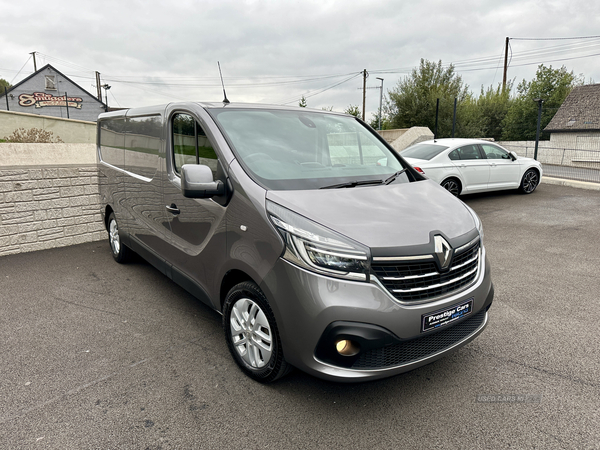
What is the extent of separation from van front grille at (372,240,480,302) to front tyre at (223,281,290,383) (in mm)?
734

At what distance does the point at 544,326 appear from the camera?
3643 millimetres

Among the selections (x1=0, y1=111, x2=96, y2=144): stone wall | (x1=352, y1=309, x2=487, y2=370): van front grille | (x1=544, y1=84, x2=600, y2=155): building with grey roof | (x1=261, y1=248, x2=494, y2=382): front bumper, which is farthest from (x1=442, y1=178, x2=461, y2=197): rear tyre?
(x1=544, y1=84, x2=600, y2=155): building with grey roof

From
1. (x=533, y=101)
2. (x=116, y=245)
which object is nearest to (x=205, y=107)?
(x=116, y=245)

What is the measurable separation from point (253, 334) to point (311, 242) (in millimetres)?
846

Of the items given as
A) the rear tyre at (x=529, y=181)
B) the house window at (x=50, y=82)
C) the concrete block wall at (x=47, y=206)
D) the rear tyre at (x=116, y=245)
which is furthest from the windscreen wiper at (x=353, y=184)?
the house window at (x=50, y=82)

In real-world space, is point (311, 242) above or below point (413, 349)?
above

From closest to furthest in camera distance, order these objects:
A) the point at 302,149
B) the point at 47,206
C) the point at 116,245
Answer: the point at 302,149
the point at 116,245
the point at 47,206

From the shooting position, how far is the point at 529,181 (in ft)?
36.3

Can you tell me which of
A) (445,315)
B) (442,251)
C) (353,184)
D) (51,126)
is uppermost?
(51,126)

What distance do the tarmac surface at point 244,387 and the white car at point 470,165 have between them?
17.2ft

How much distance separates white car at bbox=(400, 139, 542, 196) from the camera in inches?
373

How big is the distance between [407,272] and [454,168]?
796 centimetres

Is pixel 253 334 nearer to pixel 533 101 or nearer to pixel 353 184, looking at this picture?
pixel 353 184

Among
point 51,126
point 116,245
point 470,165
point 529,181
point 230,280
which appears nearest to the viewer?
point 230,280
